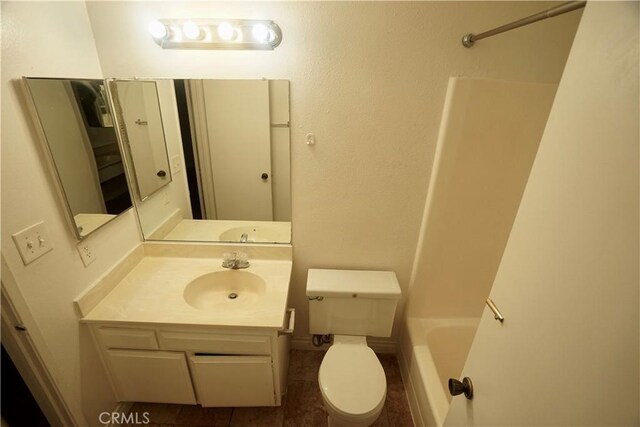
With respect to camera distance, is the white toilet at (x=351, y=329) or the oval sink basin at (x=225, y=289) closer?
the white toilet at (x=351, y=329)

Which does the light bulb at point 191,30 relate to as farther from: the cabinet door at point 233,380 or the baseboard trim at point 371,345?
the baseboard trim at point 371,345

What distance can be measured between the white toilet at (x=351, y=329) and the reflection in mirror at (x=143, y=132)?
1020 mm

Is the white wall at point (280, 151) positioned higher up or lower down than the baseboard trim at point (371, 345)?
higher up

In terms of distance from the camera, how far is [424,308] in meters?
1.75

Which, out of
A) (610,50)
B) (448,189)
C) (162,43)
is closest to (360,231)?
(448,189)

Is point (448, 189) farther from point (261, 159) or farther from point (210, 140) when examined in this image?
point (210, 140)

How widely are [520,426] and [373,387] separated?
2.54 ft

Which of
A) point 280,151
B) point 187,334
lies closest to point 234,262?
point 187,334

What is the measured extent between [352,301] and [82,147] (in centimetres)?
146

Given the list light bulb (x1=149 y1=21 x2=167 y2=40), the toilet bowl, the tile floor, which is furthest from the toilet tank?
light bulb (x1=149 y1=21 x2=167 y2=40)

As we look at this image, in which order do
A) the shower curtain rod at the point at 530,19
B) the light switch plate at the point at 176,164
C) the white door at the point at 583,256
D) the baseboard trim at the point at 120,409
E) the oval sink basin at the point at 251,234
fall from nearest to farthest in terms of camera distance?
the white door at the point at 583,256, the shower curtain rod at the point at 530,19, the baseboard trim at the point at 120,409, the light switch plate at the point at 176,164, the oval sink basin at the point at 251,234

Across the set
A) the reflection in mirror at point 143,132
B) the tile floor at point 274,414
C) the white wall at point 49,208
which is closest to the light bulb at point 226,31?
the reflection in mirror at point 143,132

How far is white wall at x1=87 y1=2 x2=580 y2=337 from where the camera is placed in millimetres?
1183

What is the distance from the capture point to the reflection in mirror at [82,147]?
3.35 ft
